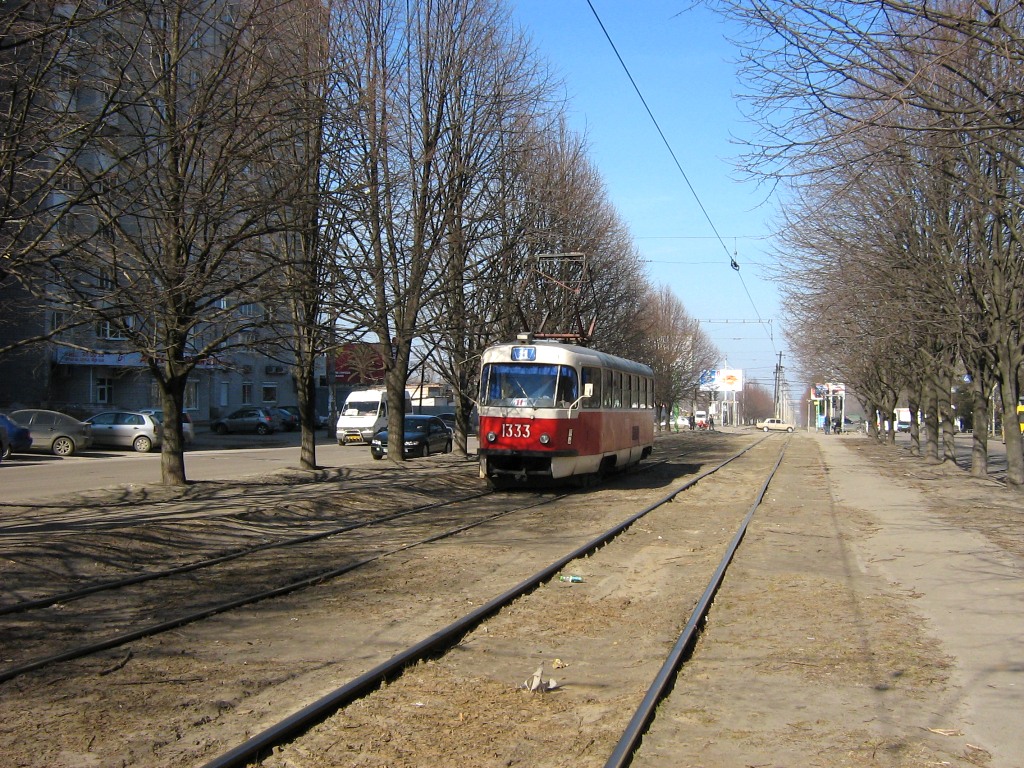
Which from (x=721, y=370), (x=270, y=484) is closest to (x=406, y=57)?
(x=270, y=484)

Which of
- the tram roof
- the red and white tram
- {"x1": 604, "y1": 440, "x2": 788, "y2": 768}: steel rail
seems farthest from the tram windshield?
{"x1": 604, "y1": 440, "x2": 788, "y2": 768}: steel rail

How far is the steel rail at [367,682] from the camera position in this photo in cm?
464

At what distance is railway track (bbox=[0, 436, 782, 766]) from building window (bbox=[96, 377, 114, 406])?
115 feet

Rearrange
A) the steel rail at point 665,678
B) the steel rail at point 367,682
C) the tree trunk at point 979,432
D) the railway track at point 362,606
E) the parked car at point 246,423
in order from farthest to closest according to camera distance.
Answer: the parked car at point 246,423 → the tree trunk at point 979,432 → the railway track at point 362,606 → the steel rail at point 665,678 → the steel rail at point 367,682

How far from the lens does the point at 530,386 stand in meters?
18.2

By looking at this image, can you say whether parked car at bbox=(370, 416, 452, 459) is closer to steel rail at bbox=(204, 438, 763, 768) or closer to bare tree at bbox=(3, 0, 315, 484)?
bare tree at bbox=(3, 0, 315, 484)

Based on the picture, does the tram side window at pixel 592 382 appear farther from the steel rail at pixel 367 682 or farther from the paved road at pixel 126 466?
the paved road at pixel 126 466

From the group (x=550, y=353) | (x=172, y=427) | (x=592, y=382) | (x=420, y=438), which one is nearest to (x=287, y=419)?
(x=420, y=438)

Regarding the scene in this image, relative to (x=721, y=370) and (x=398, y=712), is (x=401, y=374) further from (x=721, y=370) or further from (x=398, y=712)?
(x=721, y=370)

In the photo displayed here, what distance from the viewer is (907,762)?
4859 mm

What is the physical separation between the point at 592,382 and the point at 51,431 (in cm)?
1853

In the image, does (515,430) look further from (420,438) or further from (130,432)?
→ (130,432)

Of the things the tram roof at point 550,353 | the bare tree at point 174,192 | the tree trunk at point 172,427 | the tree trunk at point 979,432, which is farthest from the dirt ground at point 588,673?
the tree trunk at point 979,432

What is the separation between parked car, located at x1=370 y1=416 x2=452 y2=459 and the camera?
95.0 ft
